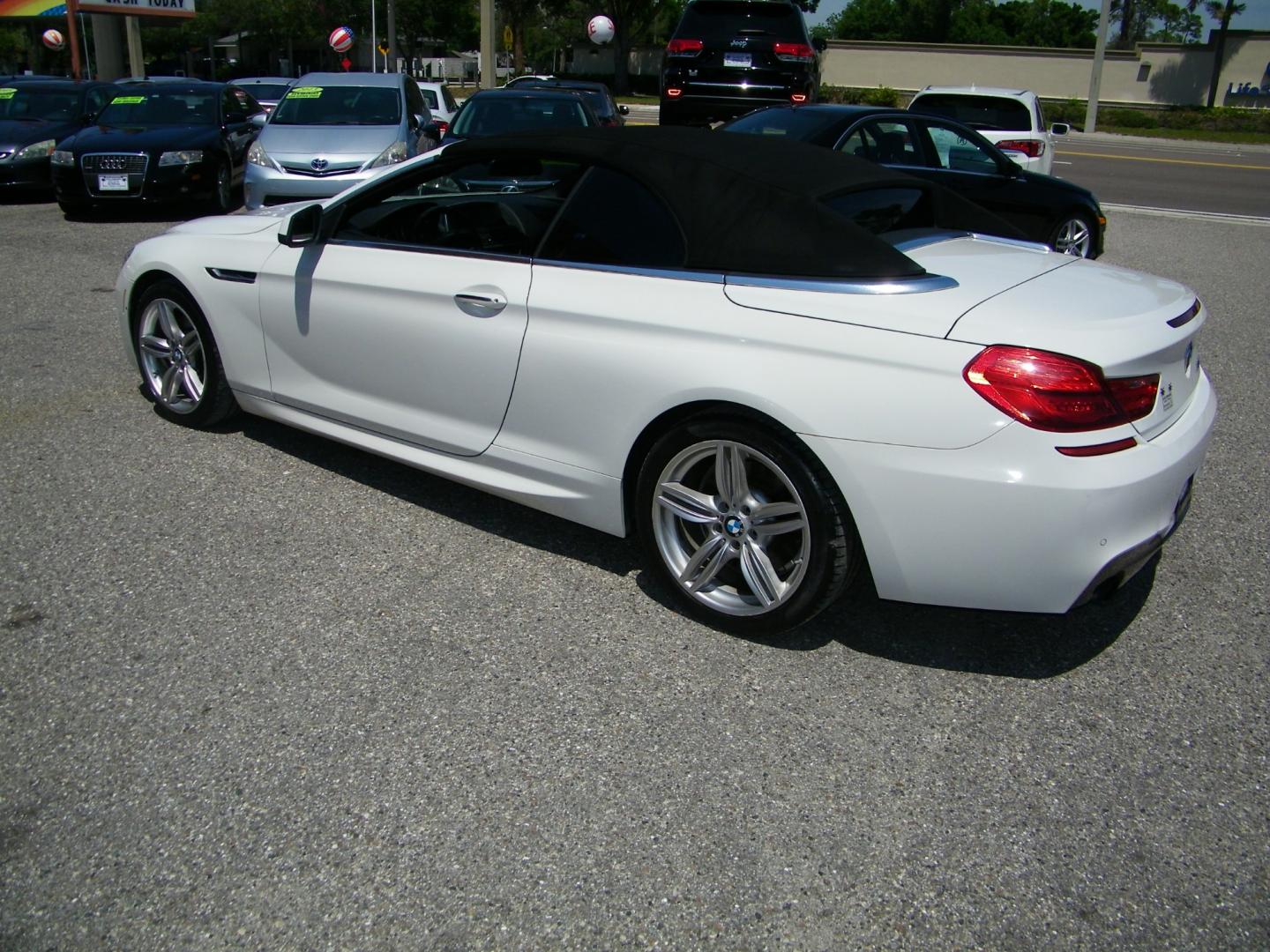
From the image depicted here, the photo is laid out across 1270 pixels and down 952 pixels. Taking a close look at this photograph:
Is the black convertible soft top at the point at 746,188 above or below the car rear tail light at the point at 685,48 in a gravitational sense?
below

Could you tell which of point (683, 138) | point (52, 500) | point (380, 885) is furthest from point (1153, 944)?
point (52, 500)

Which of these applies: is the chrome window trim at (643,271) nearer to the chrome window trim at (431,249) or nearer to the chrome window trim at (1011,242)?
the chrome window trim at (431,249)

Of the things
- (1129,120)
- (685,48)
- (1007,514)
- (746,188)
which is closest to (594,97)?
(685,48)

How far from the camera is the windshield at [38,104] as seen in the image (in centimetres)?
1409

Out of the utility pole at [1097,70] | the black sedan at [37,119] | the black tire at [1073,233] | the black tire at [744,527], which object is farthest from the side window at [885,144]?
the utility pole at [1097,70]

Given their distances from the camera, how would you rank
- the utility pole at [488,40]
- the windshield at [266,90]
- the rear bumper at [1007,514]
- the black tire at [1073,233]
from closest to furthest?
the rear bumper at [1007,514]
the black tire at [1073,233]
the windshield at [266,90]
the utility pole at [488,40]

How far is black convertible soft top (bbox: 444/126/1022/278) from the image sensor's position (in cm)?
324

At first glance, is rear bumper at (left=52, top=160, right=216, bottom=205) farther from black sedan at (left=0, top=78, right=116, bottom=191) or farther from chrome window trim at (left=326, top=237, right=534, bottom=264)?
chrome window trim at (left=326, top=237, right=534, bottom=264)

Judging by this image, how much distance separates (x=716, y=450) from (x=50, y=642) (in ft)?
6.97

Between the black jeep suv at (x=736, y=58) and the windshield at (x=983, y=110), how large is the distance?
1625 mm

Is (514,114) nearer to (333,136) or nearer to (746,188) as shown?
(333,136)

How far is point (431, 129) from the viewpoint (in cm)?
1248

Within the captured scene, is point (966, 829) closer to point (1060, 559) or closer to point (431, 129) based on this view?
point (1060, 559)

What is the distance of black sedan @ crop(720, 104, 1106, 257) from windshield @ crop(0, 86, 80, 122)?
9903 mm
